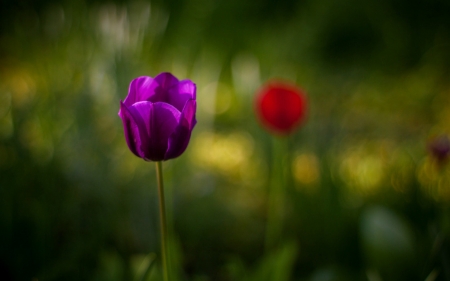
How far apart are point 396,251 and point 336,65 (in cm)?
239

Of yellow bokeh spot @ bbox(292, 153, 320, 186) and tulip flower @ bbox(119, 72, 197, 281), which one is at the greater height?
tulip flower @ bbox(119, 72, 197, 281)

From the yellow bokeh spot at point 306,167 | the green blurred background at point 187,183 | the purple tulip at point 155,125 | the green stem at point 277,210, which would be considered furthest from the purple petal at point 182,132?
the yellow bokeh spot at point 306,167

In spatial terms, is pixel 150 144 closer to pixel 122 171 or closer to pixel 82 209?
pixel 82 209

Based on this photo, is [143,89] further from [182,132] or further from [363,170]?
[363,170]

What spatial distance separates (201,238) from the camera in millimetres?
858

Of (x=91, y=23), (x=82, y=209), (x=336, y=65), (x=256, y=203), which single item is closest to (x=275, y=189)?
(x=256, y=203)

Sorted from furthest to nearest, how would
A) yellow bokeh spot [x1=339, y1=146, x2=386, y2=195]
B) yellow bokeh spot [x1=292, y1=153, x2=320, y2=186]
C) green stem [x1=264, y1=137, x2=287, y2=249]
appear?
yellow bokeh spot [x1=292, y1=153, x2=320, y2=186], yellow bokeh spot [x1=339, y1=146, x2=386, y2=195], green stem [x1=264, y1=137, x2=287, y2=249]

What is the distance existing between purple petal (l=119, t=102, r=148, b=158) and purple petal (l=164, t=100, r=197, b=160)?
2 centimetres

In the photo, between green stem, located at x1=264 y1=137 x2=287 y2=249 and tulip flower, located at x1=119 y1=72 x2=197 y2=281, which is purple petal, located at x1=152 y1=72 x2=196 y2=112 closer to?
tulip flower, located at x1=119 y1=72 x2=197 y2=281

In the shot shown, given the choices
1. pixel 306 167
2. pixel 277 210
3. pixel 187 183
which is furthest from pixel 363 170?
pixel 187 183

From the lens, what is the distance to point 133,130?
0.33 metres

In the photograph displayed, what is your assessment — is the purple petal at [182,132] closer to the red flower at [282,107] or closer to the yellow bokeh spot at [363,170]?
the red flower at [282,107]

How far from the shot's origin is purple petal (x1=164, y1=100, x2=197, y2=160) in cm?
32

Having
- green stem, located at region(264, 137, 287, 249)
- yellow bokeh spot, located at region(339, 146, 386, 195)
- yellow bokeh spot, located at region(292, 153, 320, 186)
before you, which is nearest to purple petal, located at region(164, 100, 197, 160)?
green stem, located at region(264, 137, 287, 249)
